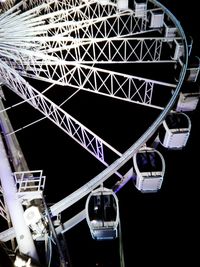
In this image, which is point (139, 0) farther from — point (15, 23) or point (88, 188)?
point (88, 188)

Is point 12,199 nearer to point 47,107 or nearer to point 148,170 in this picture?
point 148,170

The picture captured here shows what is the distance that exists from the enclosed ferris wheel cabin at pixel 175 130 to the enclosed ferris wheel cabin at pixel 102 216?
326 cm

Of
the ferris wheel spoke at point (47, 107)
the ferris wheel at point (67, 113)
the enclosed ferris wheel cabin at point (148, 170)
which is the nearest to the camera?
the ferris wheel at point (67, 113)

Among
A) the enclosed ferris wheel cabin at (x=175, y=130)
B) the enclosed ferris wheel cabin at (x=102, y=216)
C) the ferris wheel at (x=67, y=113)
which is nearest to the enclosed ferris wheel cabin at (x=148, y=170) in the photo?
the ferris wheel at (x=67, y=113)

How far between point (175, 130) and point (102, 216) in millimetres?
4089

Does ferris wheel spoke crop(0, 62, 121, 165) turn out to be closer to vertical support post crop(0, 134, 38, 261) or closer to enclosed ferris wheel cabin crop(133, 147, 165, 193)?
enclosed ferris wheel cabin crop(133, 147, 165, 193)

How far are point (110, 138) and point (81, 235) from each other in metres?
5.35

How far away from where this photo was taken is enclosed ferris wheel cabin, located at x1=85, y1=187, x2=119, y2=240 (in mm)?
7398

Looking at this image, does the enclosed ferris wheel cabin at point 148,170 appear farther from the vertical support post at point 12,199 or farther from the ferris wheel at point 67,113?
the vertical support post at point 12,199

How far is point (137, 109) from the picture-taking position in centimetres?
1647

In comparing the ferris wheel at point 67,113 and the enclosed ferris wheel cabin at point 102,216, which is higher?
the ferris wheel at point 67,113

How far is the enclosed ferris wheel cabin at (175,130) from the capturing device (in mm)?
9516

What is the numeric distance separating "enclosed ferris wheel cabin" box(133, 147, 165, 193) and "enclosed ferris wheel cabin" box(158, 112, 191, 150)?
3.46ft

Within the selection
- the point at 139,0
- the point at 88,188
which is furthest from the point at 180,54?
the point at 88,188
